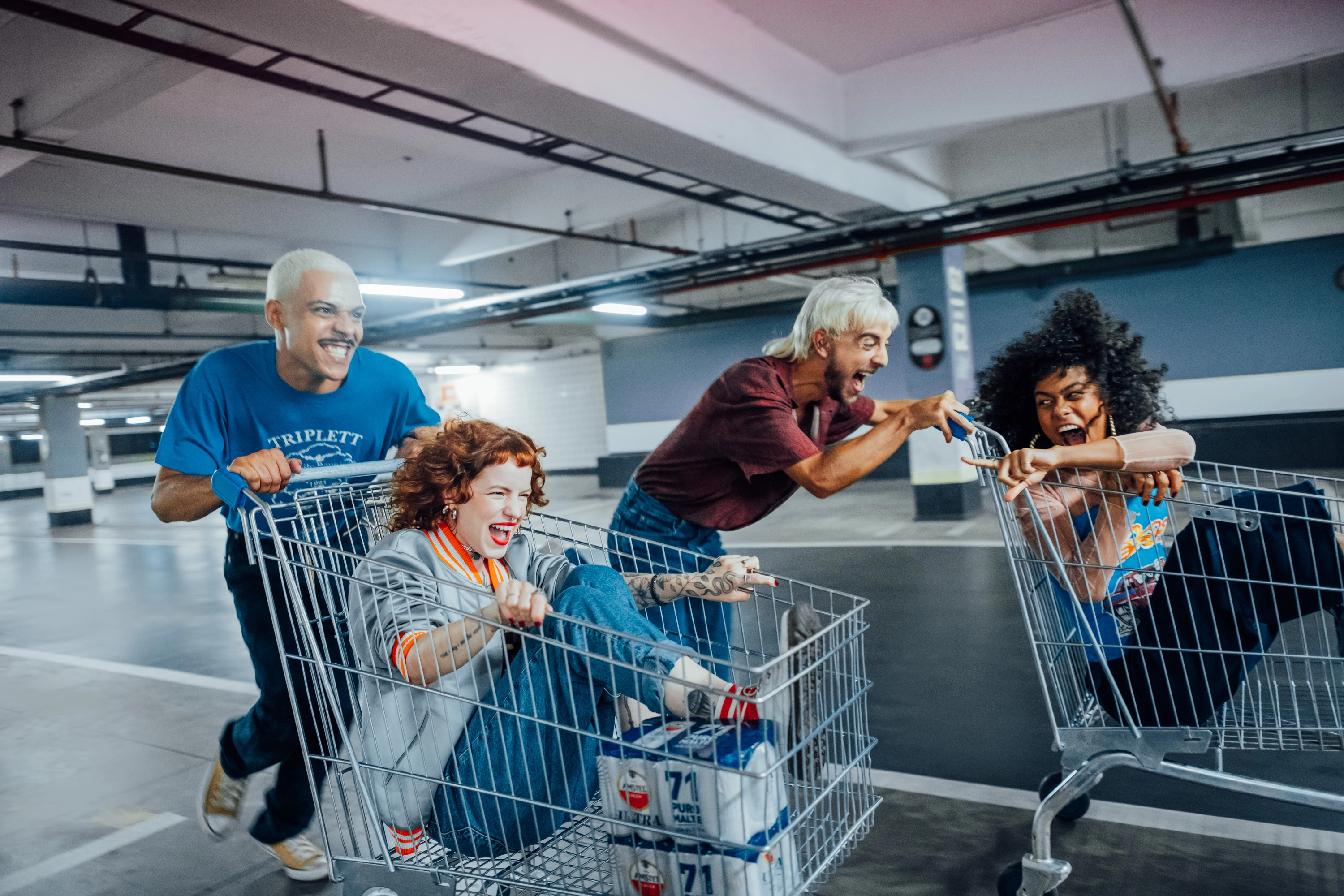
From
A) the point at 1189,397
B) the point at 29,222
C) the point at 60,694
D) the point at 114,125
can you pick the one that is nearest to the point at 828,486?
the point at 60,694

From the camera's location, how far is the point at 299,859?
229 cm

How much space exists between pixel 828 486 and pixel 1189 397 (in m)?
11.9

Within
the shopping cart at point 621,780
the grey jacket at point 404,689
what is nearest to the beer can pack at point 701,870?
the shopping cart at point 621,780

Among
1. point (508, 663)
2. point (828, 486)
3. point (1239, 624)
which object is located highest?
point (828, 486)

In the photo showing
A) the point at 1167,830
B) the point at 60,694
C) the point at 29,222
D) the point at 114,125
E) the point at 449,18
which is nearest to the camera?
the point at 1167,830

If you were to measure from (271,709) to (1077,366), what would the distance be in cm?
221

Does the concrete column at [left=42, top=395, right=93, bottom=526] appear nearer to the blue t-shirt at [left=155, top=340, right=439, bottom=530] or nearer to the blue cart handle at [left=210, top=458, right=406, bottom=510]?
the blue t-shirt at [left=155, top=340, right=439, bottom=530]

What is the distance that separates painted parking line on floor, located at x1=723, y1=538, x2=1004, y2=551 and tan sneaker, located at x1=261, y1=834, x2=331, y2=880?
188 inches

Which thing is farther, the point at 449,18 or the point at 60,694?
the point at 60,694

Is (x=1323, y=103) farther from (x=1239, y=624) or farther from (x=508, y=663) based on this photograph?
(x=508, y=663)

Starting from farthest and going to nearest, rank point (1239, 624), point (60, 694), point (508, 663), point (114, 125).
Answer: point (114, 125), point (60, 694), point (1239, 624), point (508, 663)

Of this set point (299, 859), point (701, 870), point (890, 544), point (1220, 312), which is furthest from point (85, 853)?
point (1220, 312)

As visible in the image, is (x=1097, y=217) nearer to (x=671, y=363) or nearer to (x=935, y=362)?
(x=935, y=362)

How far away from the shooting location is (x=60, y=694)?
428cm
